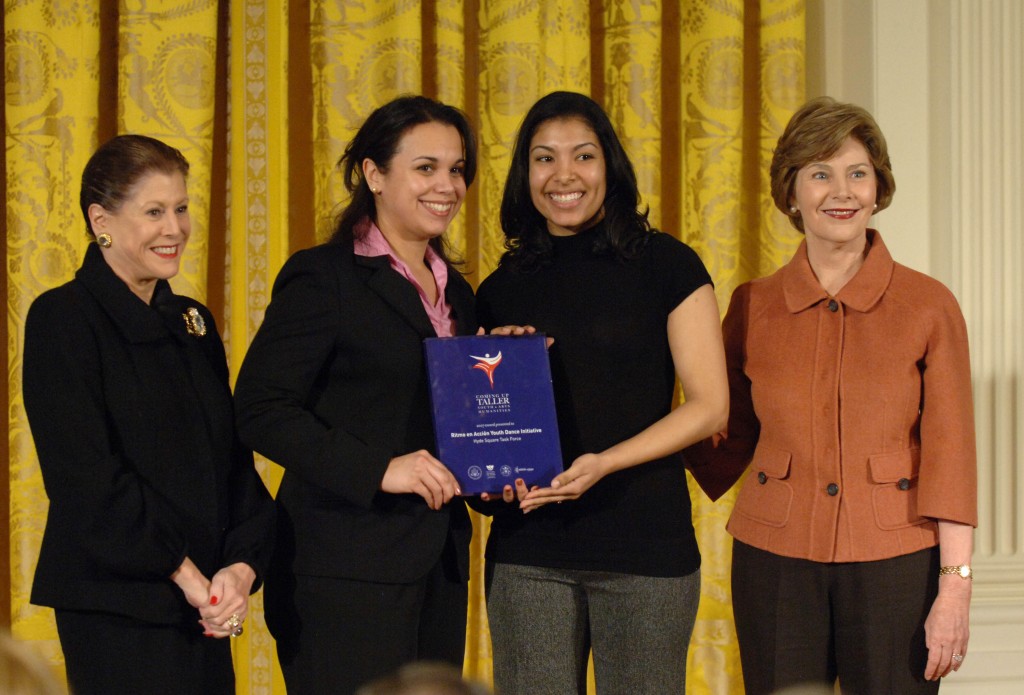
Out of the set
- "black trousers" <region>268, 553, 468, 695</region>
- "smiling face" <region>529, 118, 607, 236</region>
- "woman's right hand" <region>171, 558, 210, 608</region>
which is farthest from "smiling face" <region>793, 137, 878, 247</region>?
"woman's right hand" <region>171, 558, 210, 608</region>

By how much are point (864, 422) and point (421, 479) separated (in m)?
0.89

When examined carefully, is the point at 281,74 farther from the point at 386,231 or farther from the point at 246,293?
the point at 386,231

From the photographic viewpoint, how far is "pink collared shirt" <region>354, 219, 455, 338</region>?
2.27 meters

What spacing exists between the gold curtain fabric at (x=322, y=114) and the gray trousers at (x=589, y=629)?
4.71 ft

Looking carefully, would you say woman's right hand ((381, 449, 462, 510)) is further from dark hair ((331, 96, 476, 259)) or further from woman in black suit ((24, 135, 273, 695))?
dark hair ((331, 96, 476, 259))

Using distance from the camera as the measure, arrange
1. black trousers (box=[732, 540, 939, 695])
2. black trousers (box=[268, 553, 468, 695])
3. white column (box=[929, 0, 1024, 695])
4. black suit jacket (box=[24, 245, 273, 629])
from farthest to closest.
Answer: white column (box=[929, 0, 1024, 695]) → black trousers (box=[732, 540, 939, 695]) → black trousers (box=[268, 553, 468, 695]) → black suit jacket (box=[24, 245, 273, 629])

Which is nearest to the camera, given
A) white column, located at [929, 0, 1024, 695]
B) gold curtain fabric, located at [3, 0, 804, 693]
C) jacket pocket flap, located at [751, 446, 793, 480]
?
jacket pocket flap, located at [751, 446, 793, 480]

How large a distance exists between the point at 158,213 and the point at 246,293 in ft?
5.24

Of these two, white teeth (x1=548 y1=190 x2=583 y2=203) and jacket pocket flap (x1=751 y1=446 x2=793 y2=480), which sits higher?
white teeth (x1=548 y1=190 x2=583 y2=203)

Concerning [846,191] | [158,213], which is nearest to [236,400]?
[158,213]

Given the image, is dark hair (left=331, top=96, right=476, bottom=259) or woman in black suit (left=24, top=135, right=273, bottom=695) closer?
woman in black suit (left=24, top=135, right=273, bottom=695)

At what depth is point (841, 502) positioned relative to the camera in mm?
2252

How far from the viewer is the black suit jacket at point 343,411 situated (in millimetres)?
2094

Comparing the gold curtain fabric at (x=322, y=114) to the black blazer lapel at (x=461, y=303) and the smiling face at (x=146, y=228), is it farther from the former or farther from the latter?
the smiling face at (x=146, y=228)
